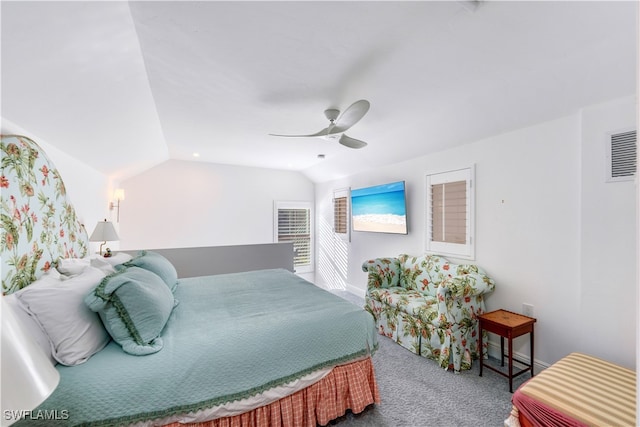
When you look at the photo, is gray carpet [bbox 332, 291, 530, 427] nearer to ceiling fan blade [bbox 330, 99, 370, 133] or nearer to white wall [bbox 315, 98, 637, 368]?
white wall [bbox 315, 98, 637, 368]

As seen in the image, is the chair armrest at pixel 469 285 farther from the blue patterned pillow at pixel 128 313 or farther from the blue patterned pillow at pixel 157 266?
the blue patterned pillow at pixel 157 266

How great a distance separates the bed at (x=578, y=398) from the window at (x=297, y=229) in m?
4.72

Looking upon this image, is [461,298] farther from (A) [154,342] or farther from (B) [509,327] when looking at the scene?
(A) [154,342]

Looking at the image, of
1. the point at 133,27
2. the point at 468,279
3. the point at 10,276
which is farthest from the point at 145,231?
the point at 468,279

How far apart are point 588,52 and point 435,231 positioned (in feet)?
7.40

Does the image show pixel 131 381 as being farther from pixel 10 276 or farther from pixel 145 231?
pixel 145 231

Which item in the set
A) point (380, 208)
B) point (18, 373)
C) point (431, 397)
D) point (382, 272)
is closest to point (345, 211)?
point (380, 208)

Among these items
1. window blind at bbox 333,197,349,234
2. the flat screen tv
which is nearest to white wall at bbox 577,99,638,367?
the flat screen tv

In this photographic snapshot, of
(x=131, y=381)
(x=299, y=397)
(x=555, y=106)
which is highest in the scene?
(x=555, y=106)

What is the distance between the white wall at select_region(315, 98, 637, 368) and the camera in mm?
2008

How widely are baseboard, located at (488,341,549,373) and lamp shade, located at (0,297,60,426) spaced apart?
11.1 feet

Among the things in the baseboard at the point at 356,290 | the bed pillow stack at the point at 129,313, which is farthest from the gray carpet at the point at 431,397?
the baseboard at the point at 356,290

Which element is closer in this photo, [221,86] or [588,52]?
[588,52]

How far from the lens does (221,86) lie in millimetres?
2297
